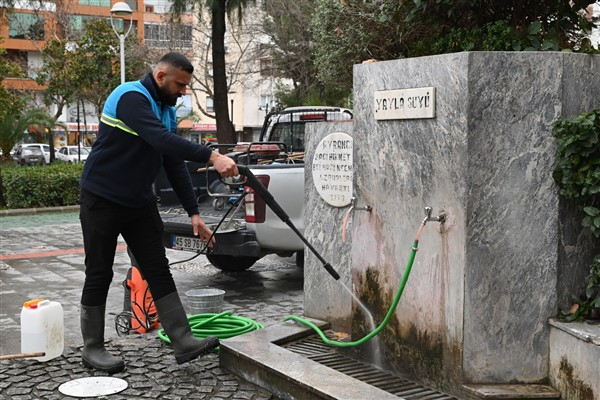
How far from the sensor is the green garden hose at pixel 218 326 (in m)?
5.44

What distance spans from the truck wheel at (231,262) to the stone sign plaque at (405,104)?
4.97 metres

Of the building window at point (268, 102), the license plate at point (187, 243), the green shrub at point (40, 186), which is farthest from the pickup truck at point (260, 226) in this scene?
the building window at point (268, 102)

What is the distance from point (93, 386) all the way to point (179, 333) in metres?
0.62

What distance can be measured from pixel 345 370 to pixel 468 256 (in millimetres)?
1147

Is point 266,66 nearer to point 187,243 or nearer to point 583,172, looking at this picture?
point 187,243

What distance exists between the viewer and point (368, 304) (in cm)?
471

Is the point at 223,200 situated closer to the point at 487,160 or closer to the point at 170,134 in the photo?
the point at 170,134

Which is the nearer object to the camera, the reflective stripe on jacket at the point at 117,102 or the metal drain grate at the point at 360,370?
the metal drain grate at the point at 360,370

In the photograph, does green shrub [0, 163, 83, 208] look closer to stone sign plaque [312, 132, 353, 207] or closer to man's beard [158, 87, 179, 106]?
stone sign plaque [312, 132, 353, 207]

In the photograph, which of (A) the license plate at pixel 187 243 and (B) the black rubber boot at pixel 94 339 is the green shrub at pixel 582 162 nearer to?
(B) the black rubber boot at pixel 94 339

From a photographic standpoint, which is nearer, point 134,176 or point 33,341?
point 134,176

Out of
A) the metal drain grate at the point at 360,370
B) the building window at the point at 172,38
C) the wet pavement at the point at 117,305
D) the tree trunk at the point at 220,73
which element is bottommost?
the wet pavement at the point at 117,305

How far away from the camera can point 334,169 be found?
552 cm

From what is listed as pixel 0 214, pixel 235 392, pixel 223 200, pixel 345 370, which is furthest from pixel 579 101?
pixel 0 214
